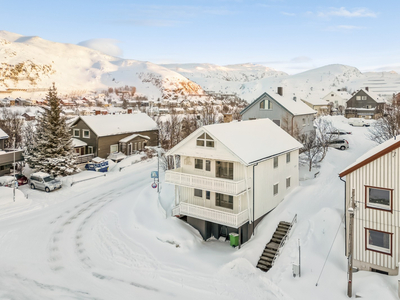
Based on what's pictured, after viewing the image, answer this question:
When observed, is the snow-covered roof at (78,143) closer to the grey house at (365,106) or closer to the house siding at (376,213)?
the house siding at (376,213)

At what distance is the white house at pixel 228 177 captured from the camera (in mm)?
21562

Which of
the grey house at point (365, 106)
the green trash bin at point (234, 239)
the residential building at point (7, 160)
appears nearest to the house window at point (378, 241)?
the green trash bin at point (234, 239)

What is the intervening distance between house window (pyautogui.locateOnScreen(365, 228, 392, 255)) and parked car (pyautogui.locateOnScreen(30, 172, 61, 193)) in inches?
1127

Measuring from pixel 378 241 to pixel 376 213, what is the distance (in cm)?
155

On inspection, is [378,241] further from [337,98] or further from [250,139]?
[337,98]

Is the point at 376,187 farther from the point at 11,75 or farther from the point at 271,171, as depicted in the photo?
the point at 11,75

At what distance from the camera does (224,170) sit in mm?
22828

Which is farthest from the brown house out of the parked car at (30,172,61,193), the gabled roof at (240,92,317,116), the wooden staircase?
the wooden staircase

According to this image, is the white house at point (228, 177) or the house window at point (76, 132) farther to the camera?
the house window at point (76, 132)

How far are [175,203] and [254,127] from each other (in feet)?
29.8

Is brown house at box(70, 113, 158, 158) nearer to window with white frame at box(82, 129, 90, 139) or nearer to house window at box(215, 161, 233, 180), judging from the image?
window with white frame at box(82, 129, 90, 139)

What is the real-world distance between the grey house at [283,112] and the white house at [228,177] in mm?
15574

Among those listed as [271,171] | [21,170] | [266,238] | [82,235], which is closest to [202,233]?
[266,238]

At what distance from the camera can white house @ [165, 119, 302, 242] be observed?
2156 cm
